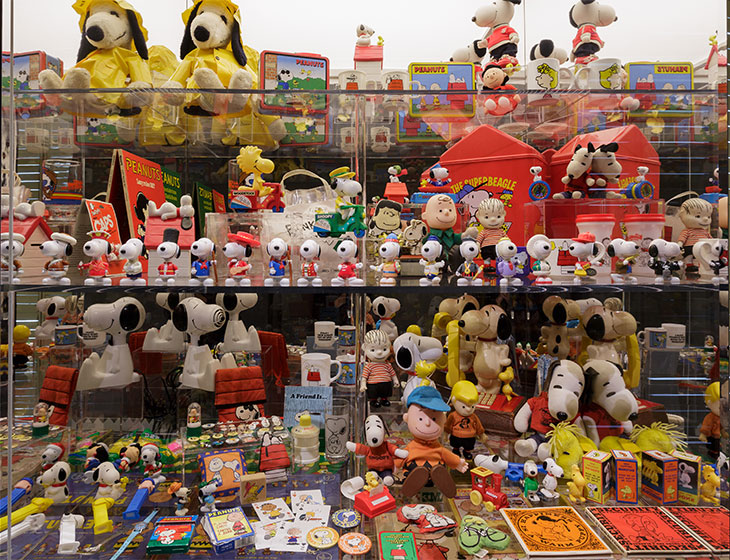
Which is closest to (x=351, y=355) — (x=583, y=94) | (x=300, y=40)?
(x=583, y=94)

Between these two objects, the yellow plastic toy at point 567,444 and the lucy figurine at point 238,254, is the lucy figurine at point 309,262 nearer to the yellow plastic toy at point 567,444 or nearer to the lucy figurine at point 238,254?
the lucy figurine at point 238,254

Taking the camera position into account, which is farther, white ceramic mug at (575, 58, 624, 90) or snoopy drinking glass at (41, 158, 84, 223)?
white ceramic mug at (575, 58, 624, 90)

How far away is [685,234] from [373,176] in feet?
3.14

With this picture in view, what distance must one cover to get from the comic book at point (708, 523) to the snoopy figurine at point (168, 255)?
135cm

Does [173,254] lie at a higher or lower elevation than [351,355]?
higher

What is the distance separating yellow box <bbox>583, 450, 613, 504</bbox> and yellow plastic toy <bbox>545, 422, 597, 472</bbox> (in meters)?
0.06

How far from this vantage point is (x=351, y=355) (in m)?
1.58

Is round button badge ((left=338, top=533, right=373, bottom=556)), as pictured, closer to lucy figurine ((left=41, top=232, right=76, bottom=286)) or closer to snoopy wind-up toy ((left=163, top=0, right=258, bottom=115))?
lucy figurine ((left=41, top=232, right=76, bottom=286))

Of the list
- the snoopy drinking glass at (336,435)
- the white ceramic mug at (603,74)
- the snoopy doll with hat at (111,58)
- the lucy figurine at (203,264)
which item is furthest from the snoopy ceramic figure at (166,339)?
the white ceramic mug at (603,74)

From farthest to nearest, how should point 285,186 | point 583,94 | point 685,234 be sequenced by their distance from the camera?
point 285,186, point 583,94, point 685,234

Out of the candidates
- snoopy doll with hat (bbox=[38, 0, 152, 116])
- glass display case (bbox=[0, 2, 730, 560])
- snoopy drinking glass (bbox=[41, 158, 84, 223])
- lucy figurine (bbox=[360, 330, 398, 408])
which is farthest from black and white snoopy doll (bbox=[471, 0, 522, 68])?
snoopy drinking glass (bbox=[41, 158, 84, 223])

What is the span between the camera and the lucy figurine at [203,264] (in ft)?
4.29

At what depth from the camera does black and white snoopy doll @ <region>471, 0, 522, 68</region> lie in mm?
1802

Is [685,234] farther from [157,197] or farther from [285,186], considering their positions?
[157,197]
